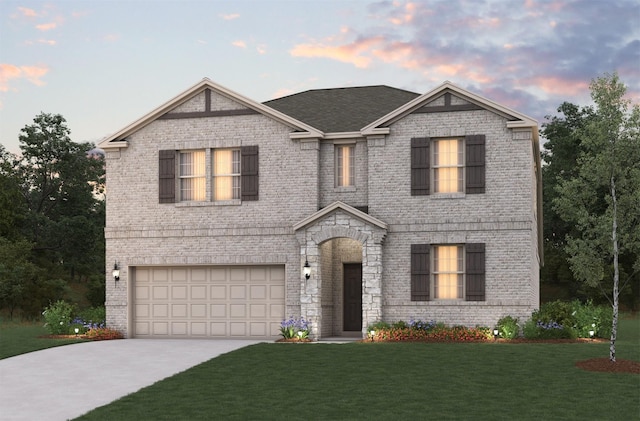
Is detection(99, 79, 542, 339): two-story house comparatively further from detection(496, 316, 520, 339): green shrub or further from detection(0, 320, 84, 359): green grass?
detection(0, 320, 84, 359): green grass

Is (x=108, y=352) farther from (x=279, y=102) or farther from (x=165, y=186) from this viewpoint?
(x=279, y=102)

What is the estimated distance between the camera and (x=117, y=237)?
28641 mm

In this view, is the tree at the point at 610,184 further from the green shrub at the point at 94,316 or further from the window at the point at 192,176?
the green shrub at the point at 94,316

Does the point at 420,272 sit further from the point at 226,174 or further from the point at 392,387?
the point at 392,387

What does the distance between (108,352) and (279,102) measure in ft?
44.1

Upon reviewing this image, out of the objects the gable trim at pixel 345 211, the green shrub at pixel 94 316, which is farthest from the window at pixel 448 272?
the green shrub at pixel 94 316

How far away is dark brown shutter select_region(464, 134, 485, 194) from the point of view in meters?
25.8

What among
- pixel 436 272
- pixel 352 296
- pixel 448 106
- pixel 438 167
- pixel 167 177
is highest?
pixel 448 106

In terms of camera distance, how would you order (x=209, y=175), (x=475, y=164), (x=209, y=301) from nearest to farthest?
1. (x=475, y=164)
2. (x=209, y=301)
3. (x=209, y=175)

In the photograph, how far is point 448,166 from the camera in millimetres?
26188

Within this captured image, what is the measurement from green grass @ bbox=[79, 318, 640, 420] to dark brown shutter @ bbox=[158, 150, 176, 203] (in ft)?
26.4

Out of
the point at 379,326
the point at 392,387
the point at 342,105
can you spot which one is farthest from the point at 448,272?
the point at 392,387

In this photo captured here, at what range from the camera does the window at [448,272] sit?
84.0ft

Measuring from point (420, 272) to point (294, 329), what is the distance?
4318 mm
